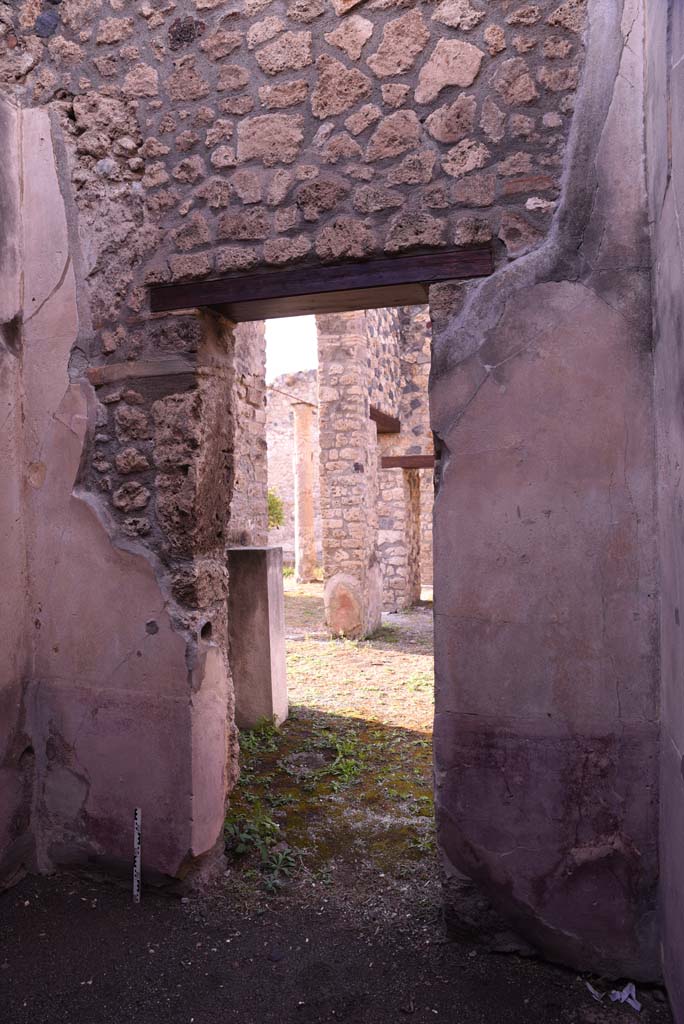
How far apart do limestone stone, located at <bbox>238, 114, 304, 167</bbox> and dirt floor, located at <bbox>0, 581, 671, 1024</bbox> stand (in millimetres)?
3020

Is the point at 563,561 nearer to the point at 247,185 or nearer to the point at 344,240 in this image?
the point at 344,240

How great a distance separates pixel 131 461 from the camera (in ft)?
10.0

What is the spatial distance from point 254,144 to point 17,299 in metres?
1.24

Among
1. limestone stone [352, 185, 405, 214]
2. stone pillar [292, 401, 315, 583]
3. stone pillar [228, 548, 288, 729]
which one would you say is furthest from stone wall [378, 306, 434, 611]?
limestone stone [352, 185, 405, 214]

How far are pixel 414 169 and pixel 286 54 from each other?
2.45ft

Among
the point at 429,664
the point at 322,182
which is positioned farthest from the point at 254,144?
the point at 429,664

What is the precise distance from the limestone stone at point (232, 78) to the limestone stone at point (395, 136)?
2.05ft

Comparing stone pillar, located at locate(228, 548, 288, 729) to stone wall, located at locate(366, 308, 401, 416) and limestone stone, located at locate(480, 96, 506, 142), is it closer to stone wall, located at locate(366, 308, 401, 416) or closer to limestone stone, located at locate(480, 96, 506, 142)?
limestone stone, located at locate(480, 96, 506, 142)

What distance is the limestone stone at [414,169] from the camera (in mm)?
2701

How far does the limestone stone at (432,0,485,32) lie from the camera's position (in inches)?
105

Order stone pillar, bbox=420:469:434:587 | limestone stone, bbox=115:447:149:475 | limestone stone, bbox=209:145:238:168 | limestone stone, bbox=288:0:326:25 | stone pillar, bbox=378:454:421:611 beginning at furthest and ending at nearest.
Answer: stone pillar, bbox=420:469:434:587 < stone pillar, bbox=378:454:421:611 < limestone stone, bbox=115:447:149:475 < limestone stone, bbox=209:145:238:168 < limestone stone, bbox=288:0:326:25

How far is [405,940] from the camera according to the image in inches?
109

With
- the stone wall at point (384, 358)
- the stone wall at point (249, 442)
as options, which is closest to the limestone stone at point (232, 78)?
the stone wall at point (249, 442)

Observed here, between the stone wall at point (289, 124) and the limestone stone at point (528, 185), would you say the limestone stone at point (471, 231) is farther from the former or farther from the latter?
the limestone stone at point (528, 185)
